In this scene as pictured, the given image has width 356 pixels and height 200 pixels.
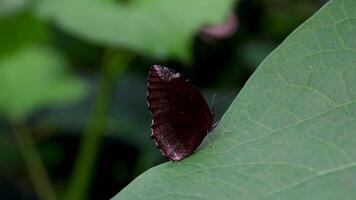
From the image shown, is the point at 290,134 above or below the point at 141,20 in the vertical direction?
above

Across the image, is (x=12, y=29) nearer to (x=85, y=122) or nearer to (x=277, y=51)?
(x=85, y=122)

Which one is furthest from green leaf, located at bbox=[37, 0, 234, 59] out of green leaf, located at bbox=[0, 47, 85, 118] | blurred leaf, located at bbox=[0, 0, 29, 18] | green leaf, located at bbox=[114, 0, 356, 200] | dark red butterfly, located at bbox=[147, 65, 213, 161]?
green leaf, located at bbox=[114, 0, 356, 200]

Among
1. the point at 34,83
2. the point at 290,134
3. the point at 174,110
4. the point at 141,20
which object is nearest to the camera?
the point at 290,134

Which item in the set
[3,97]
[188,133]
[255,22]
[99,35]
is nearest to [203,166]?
[188,133]

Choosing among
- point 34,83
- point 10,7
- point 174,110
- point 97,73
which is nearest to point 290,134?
point 174,110

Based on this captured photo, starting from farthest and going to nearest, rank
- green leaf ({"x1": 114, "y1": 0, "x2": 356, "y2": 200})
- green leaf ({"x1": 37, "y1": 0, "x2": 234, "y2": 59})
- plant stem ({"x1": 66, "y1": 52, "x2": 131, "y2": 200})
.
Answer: plant stem ({"x1": 66, "y1": 52, "x2": 131, "y2": 200})
green leaf ({"x1": 37, "y1": 0, "x2": 234, "y2": 59})
green leaf ({"x1": 114, "y1": 0, "x2": 356, "y2": 200})

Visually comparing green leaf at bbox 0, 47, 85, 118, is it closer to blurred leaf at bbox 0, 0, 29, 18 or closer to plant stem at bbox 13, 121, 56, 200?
plant stem at bbox 13, 121, 56, 200

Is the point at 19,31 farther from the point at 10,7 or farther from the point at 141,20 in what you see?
the point at 141,20
